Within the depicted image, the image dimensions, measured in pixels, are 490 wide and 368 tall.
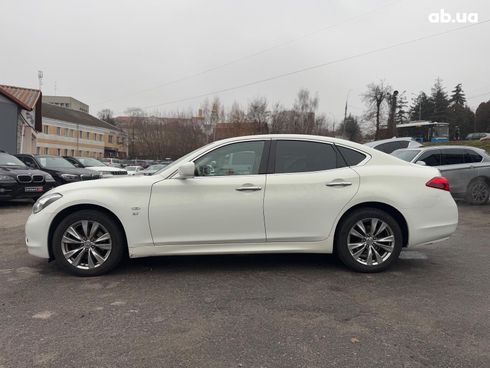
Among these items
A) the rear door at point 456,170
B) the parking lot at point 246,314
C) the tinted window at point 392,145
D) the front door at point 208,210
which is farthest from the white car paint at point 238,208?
the tinted window at point 392,145

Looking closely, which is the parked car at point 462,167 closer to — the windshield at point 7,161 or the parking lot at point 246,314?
the parking lot at point 246,314

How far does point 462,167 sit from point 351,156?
287 inches

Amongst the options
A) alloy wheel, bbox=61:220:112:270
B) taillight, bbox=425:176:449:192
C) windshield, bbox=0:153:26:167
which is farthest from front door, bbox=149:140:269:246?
windshield, bbox=0:153:26:167

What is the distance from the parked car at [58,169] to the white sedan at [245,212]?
9696 mm

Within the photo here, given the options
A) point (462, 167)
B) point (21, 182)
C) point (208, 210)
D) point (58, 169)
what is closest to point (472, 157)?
Result: point (462, 167)

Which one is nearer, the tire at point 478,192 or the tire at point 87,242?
the tire at point 87,242

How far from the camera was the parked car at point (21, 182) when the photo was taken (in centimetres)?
1092

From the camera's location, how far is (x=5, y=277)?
4.78 metres

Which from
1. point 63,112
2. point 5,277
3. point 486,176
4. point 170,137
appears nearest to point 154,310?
point 5,277

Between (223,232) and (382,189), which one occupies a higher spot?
(382,189)

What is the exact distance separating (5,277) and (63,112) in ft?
270

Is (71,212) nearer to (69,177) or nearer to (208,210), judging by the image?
(208,210)

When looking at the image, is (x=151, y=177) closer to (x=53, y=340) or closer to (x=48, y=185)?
(x=53, y=340)

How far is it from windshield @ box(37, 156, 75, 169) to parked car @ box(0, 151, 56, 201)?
2.79 meters
